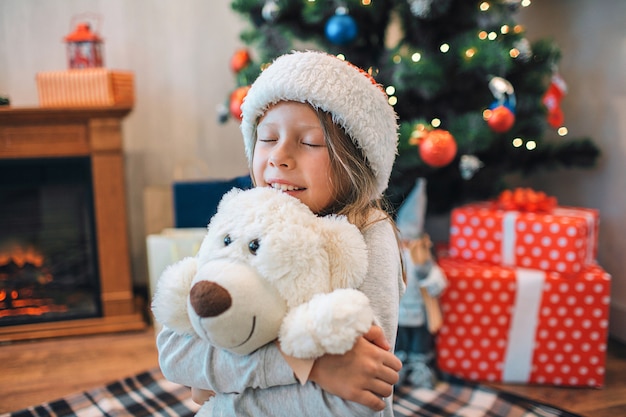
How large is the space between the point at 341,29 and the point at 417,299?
81 cm

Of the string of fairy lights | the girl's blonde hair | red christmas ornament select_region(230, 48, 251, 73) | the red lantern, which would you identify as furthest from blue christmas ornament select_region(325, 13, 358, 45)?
the red lantern

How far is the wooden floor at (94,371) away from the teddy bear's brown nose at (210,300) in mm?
1161

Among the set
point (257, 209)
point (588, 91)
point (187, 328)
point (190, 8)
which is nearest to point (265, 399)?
point (187, 328)

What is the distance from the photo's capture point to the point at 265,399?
2.35 ft

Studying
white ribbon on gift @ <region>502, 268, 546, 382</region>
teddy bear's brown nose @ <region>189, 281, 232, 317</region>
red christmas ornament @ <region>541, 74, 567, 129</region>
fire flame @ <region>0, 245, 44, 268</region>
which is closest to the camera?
teddy bear's brown nose @ <region>189, 281, 232, 317</region>

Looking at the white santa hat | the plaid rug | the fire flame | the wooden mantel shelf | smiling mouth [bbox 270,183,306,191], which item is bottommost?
the plaid rug

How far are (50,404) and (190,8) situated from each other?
1655 millimetres

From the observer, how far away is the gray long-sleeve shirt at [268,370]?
677 mm

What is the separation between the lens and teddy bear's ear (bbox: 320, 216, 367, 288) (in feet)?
2.17

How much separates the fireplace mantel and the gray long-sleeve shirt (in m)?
1.33

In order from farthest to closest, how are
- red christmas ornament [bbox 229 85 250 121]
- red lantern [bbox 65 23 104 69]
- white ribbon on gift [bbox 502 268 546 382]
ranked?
red lantern [bbox 65 23 104 69]
red christmas ornament [bbox 229 85 250 121]
white ribbon on gift [bbox 502 268 546 382]

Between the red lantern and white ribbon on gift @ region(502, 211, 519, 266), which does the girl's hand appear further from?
the red lantern

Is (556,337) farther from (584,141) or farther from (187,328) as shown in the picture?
(187,328)

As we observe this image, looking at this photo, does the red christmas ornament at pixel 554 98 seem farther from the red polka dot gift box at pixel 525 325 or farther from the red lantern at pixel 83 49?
the red lantern at pixel 83 49
